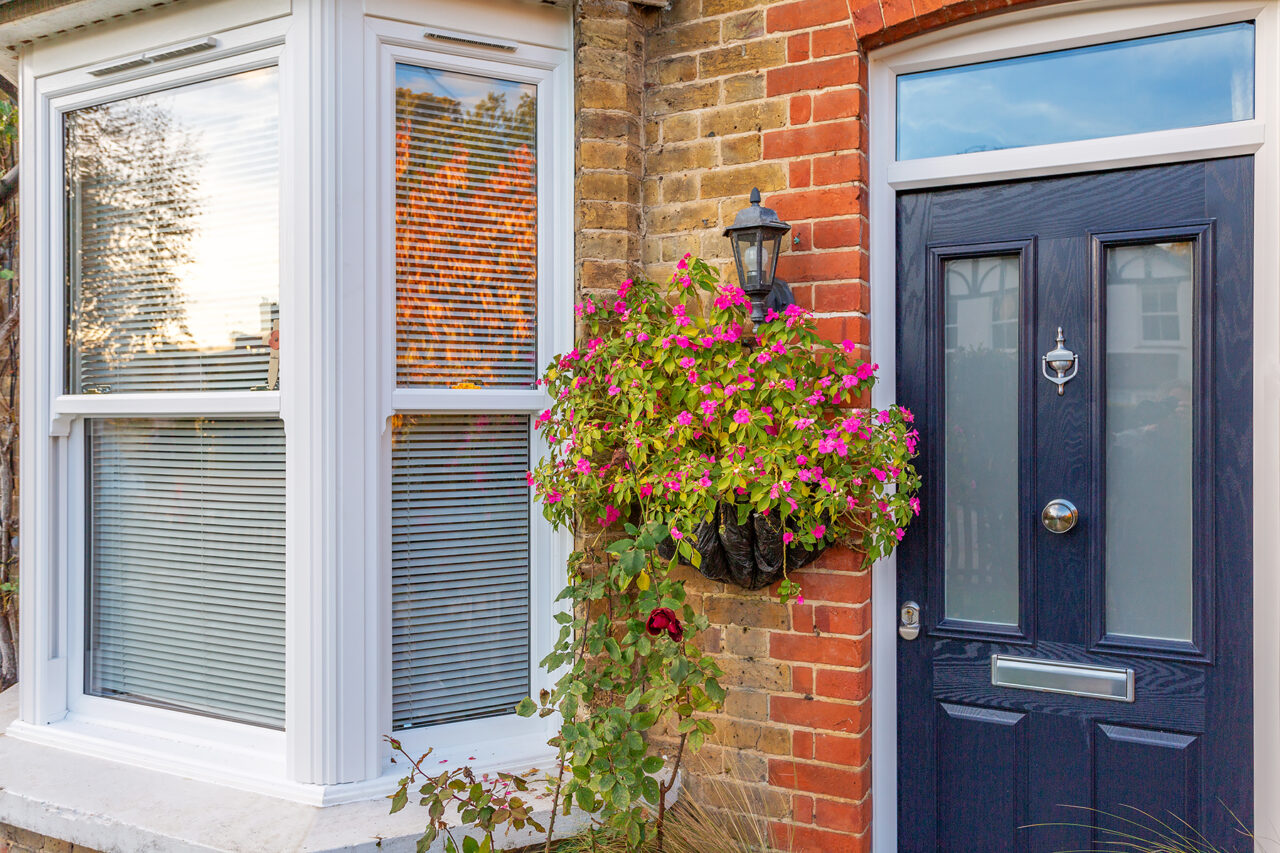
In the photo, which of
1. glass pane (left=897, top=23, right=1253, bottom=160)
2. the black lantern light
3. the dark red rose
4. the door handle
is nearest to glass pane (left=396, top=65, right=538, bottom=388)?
the black lantern light

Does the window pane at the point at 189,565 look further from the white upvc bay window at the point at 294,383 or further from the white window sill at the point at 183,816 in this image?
the white window sill at the point at 183,816

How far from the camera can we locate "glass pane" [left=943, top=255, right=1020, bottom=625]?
2.27 meters

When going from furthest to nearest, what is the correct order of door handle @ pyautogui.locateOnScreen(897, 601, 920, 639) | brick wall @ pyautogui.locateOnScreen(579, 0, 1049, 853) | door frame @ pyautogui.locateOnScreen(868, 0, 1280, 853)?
1. door handle @ pyautogui.locateOnScreen(897, 601, 920, 639)
2. brick wall @ pyautogui.locateOnScreen(579, 0, 1049, 853)
3. door frame @ pyautogui.locateOnScreen(868, 0, 1280, 853)

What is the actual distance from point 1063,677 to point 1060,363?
2.57 feet

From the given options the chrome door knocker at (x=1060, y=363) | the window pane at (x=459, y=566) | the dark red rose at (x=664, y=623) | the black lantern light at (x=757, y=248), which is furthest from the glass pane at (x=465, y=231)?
the chrome door knocker at (x=1060, y=363)

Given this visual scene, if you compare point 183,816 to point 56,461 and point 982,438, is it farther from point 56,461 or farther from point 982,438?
point 982,438

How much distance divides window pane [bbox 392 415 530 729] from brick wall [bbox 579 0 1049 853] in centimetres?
52

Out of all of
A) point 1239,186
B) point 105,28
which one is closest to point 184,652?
point 105,28

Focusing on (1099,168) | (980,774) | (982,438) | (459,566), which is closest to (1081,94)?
(1099,168)

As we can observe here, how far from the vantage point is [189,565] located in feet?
8.29

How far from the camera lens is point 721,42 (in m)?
2.41

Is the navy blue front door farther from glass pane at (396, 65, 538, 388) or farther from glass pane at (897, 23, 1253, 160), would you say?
glass pane at (396, 65, 538, 388)

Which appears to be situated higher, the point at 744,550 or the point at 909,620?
the point at 744,550

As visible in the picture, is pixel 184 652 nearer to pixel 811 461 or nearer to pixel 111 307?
pixel 111 307
